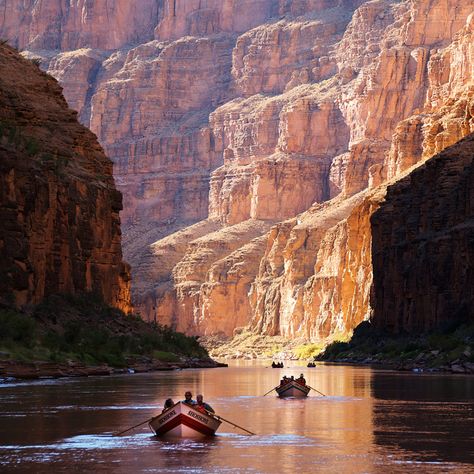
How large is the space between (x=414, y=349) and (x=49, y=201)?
40.2 meters

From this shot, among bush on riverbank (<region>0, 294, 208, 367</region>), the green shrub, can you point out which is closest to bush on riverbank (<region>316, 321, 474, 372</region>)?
bush on riverbank (<region>0, 294, 208, 367</region>)

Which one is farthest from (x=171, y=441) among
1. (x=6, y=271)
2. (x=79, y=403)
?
(x=6, y=271)

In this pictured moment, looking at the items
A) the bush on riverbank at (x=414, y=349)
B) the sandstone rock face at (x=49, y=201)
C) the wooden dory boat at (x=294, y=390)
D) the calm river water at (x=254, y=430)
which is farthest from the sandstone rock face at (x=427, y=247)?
the calm river water at (x=254, y=430)

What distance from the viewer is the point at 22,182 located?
4437 inches

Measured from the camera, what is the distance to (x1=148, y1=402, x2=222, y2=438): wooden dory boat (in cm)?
5022

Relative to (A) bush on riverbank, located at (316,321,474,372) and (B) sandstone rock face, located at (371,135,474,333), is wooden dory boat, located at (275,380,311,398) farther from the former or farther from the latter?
(B) sandstone rock face, located at (371,135,474,333)

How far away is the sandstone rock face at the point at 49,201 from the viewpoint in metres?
110

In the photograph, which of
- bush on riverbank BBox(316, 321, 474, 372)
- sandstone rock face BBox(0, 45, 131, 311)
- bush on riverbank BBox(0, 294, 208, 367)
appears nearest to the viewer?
bush on riverbank BBox(0, 294, 208, 367)

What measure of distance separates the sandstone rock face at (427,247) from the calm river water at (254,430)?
60937 millimetres

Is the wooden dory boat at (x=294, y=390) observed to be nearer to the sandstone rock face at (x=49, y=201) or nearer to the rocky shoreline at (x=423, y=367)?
the rocky shoreline at (x=423, y=367)

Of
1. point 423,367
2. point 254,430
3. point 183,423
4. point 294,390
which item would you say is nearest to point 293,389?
point 294,390

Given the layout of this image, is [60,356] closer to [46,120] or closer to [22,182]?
[22,182]

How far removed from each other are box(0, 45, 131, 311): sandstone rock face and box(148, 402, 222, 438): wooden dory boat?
57.1 metres

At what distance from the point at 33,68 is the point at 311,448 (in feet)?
301
